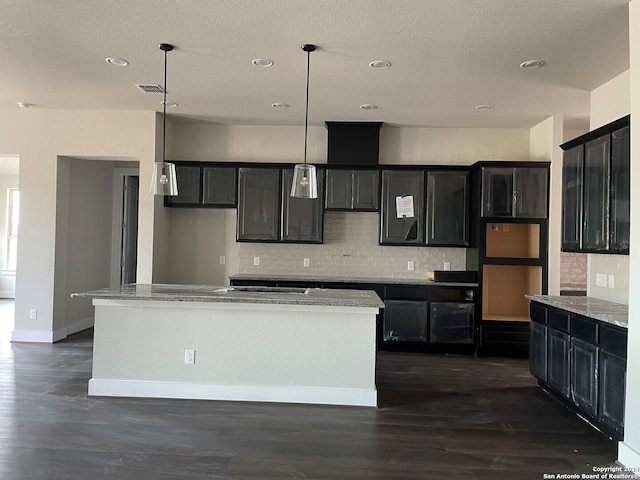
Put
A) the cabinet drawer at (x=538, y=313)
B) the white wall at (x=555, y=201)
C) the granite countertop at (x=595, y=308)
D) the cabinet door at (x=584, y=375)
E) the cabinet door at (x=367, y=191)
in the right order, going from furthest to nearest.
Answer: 1. the cabinet door at (x=367, y=191)
2. the white wall at (x=555, y=201)
3. the cabinet drawer at (x=538, y=313)
4. the cabinet door at (x=584, y=375)
5. the granite countertop at (x=595, y=308)

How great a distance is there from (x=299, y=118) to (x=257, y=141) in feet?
2.60

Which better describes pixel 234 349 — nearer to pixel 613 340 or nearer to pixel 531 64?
pixel 613 340

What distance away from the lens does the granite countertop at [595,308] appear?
3006mm

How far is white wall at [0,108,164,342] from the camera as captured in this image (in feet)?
18.3

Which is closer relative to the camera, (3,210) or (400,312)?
(400,312)

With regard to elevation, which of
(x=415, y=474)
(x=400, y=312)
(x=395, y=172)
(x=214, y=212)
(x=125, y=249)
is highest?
(x=395, y=172)

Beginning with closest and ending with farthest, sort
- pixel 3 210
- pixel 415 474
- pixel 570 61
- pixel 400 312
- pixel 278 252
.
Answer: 1. pixel 415 474
2. pixel 570 61
3. pixel 400 312
4. pixel 278 252
5. pixel 3 210

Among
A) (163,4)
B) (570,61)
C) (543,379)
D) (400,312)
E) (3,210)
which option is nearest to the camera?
(163,4)

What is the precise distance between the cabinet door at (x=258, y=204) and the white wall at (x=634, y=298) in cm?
397

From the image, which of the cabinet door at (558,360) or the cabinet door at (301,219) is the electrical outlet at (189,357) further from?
the cabinet door at (558,360)

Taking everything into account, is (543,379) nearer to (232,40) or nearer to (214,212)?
(232,40)

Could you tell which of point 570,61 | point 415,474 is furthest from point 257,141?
point 415,474

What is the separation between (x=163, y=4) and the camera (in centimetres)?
298

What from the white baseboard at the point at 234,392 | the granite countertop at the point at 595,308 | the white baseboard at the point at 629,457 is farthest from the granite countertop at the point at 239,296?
the white baseboard at the point at 629,457
